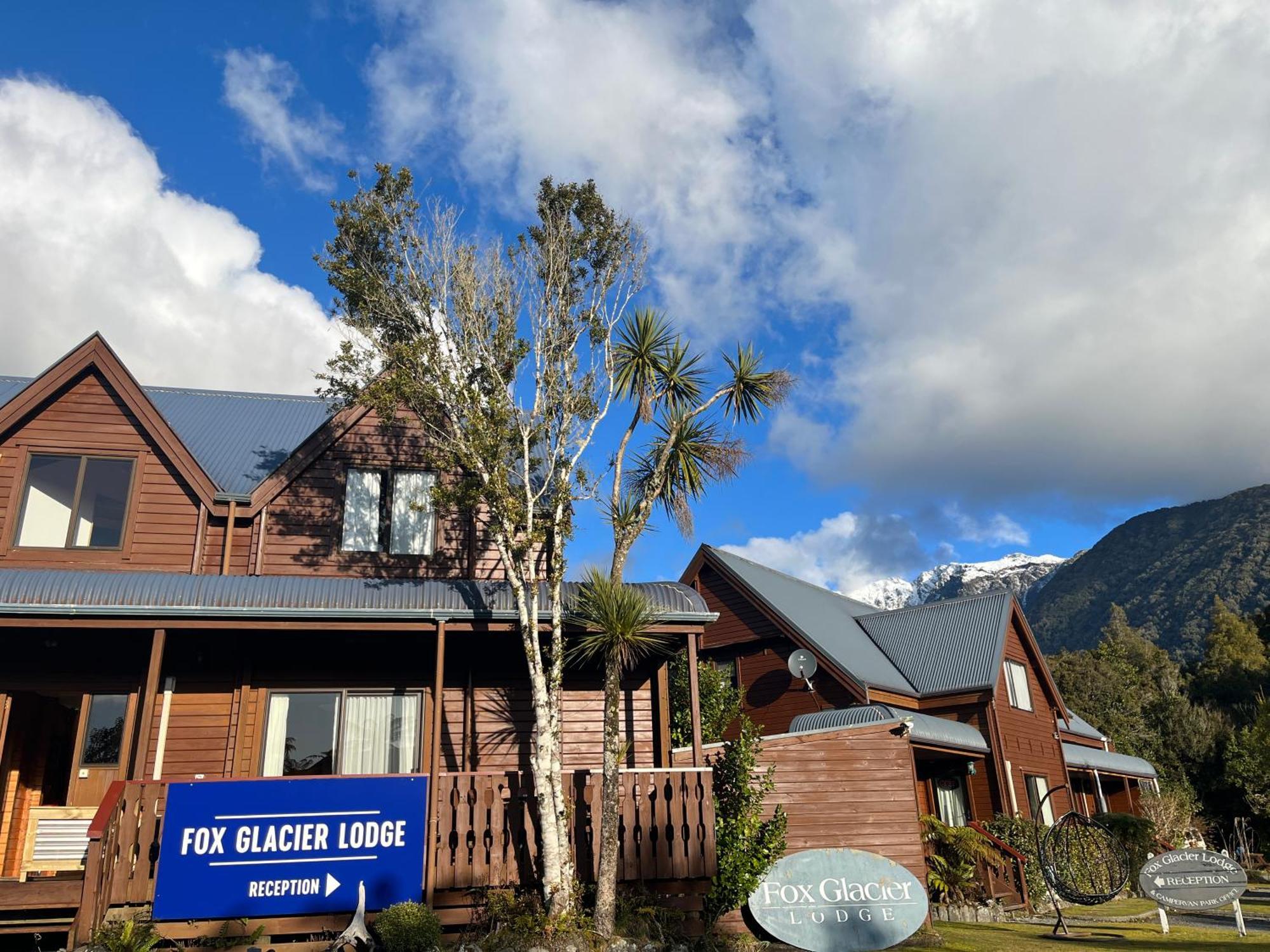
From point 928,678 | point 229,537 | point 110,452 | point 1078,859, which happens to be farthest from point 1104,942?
point 110,452

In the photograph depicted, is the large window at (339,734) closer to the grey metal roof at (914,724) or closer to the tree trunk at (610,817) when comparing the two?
the tree trunk at (610,817)

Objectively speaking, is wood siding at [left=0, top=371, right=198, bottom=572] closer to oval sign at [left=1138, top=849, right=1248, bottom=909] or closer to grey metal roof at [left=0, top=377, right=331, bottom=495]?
grey metal roof at [left=0, top=377, right=331, bottom=495]

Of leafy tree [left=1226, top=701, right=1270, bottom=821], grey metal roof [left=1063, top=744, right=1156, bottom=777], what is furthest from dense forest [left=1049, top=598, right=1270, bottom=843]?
grey metal roof [left=1063, top=744, right=1156, bottom=777]

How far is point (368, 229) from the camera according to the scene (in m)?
15.3

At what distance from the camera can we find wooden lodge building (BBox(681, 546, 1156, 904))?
933 inches

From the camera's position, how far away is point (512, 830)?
1249cm

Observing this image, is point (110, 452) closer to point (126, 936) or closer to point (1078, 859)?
point (126, 936)

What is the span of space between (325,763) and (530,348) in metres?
7.08

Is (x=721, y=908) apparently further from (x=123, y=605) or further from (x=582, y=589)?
(x=123, y=605)

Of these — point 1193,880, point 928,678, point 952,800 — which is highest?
point 928,678

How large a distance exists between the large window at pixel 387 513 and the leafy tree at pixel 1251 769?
102 feet

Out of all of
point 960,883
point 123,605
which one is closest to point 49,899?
point 123,605

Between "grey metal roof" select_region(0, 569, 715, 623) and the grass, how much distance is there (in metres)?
6.08

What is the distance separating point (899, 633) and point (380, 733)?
58.5ft
